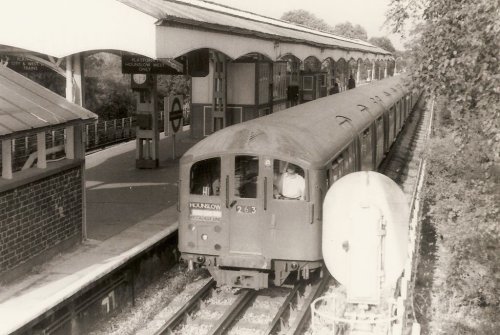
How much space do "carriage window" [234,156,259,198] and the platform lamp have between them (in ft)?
28.1

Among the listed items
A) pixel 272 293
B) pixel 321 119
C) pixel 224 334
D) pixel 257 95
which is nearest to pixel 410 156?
pixel 257 95

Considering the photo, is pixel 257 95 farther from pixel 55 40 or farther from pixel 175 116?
pixel 55 40

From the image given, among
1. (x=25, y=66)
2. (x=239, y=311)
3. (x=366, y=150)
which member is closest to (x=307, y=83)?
(x=366, y=150)

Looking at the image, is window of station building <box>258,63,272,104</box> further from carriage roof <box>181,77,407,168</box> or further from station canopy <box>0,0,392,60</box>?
carriage roof <box>181,77,407,168</box>

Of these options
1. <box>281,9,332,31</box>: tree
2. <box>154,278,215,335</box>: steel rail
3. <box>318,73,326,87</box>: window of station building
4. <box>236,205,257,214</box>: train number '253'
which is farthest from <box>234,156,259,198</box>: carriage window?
<box>281,9,332,31</box>: tree

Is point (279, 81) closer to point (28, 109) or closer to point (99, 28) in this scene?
point (99, 28)

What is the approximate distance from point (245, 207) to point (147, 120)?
9018 millimetres

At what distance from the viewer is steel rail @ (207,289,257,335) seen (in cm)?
869

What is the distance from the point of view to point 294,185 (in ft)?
29.7

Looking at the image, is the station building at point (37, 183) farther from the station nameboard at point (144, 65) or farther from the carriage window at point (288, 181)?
the station nameboard at point (144, 65)

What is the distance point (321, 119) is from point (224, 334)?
4.26m

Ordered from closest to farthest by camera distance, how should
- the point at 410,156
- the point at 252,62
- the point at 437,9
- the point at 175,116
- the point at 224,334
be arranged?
the point at 224,334 < the point at 437,9 < the point at 175,116 < the point at 252,62 < the point at 410,156

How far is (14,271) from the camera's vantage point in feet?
29.2

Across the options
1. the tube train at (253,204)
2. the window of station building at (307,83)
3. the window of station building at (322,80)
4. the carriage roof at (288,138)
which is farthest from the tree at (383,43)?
the tube train at (253,204)
